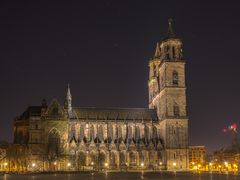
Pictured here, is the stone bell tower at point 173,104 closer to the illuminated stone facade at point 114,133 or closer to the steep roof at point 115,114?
the illuminated stone facade at point 114,133

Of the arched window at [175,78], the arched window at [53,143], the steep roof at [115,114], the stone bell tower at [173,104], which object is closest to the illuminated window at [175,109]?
the stone bell tower at [173,104]

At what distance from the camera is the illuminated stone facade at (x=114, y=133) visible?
113125 millimetres

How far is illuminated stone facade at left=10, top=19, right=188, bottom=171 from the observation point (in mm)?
113125

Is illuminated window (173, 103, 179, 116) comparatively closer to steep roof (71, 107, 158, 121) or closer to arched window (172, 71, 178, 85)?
arched window (172, 71, 178, 85)

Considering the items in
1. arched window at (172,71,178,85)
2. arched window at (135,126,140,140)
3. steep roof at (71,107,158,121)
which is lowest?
arched window at (135,126,140,140)

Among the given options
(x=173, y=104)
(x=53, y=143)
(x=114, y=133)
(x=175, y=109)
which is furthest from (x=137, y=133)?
(x=53, y=143)

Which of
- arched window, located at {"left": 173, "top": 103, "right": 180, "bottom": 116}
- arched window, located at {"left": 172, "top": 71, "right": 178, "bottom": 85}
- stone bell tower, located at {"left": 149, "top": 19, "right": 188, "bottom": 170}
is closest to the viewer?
stone bell tower, located at {"left": 149, "top": 19, "right": 188, "bottom": 170}

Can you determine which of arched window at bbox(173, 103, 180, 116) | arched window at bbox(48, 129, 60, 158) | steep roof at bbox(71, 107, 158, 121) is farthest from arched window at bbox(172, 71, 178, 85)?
arched window at bbox(48, 129, 60, 158)

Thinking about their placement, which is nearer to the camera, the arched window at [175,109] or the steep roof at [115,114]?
the arched window at [175,109]

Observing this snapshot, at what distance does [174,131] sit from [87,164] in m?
24.5

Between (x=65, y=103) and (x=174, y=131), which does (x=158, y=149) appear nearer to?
(x=174, y=131)

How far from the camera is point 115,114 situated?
12481cm

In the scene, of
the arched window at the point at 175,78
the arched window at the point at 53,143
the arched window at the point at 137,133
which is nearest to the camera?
the arched window at the point at 53,143

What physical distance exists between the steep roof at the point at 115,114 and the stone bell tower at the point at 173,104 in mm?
3516
